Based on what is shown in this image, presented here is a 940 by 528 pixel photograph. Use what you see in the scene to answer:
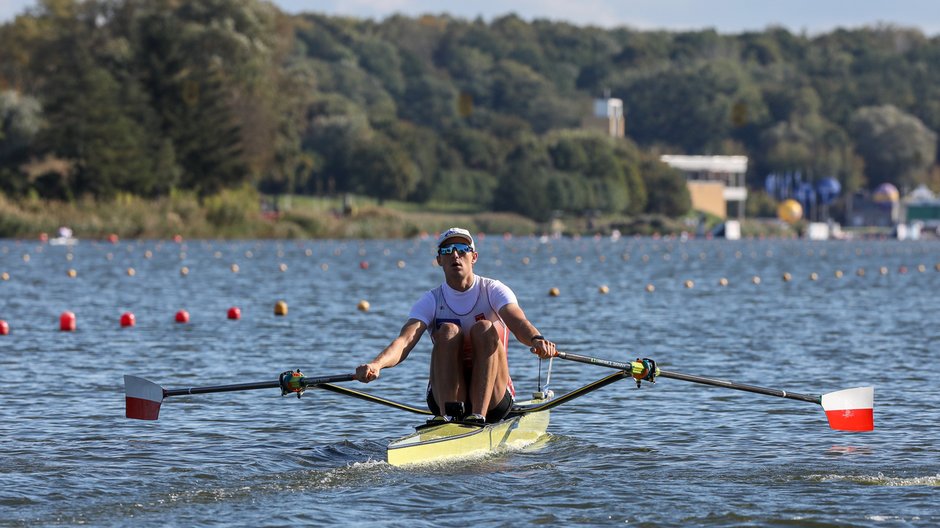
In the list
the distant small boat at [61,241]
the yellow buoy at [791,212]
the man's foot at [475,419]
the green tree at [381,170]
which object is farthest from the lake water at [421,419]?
the yellow buoy at [791,212]

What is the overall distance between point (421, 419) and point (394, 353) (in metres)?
3.78

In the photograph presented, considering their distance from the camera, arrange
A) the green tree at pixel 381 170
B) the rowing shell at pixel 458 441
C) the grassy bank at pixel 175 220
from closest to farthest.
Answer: the rowing shell at pixel 458 441 < the grassy bank at pixel 175 220 < the green tree at pixel 381 170

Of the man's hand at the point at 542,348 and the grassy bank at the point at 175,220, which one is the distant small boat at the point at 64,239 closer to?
the grassy bank at the point at 175,220

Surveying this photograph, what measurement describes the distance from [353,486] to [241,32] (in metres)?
A: 95.2

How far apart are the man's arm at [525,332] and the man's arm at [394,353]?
0.90 meters

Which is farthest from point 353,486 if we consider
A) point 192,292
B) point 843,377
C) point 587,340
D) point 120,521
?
point 192,292

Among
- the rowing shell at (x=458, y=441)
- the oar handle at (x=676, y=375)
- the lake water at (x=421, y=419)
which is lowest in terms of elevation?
the lake water at (x=421, y=419)

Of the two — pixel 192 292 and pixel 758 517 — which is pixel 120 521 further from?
pixel 192 292

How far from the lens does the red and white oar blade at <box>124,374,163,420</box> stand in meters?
17.6

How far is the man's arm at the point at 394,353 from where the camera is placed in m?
15.4

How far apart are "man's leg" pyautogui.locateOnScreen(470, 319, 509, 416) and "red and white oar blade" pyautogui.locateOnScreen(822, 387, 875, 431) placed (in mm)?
3928

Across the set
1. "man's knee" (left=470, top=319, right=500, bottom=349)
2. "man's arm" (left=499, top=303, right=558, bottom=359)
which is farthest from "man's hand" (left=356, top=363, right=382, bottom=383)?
"man's arm" (left=499, top=303, right=558, bottom=359)

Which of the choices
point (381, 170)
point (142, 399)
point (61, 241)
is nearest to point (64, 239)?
point (61, 241)

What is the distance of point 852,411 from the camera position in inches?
696
